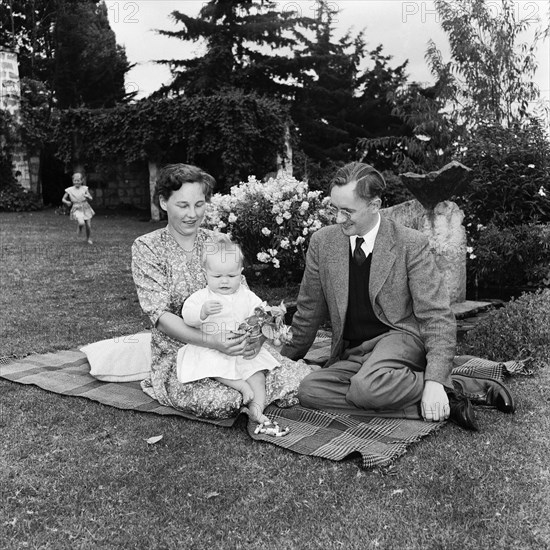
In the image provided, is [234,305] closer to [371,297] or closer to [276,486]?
[371,297]

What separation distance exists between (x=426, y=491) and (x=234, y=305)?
1623 mm

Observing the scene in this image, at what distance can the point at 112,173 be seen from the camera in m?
24.2

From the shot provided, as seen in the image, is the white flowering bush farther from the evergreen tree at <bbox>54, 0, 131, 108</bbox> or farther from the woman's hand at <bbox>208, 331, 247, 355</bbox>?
the evergreen tree at <bbox>54, 0, 131, 108</bbox>

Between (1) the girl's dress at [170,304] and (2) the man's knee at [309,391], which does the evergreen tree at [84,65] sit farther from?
(2) the man's knee at [309,391]

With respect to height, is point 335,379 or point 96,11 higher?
point 96,11

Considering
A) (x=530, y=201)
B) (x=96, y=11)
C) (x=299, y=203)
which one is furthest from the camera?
(x=96, y=11)

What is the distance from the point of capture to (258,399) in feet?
13.3

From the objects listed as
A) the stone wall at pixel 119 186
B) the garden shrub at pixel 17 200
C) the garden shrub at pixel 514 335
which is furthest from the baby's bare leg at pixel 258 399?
the garden shrub at pixel 17 200

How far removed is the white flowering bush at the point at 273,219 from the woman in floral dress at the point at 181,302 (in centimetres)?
389

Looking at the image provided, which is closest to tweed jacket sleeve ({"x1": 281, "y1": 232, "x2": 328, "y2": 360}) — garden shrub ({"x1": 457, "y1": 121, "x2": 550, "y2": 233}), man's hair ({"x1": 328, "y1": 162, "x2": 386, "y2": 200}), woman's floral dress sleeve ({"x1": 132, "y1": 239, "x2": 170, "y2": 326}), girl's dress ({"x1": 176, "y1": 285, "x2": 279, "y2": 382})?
girl's dress ({"x1": 176, "y1": 285, "x2": 279, "y2": 382})

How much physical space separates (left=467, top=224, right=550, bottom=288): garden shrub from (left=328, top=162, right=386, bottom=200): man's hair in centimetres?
468

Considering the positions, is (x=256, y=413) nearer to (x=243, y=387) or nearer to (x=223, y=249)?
(x=243, y=387)

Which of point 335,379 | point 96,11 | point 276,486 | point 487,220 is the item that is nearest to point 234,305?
point 335,379

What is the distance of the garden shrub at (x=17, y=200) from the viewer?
22.8 meters
